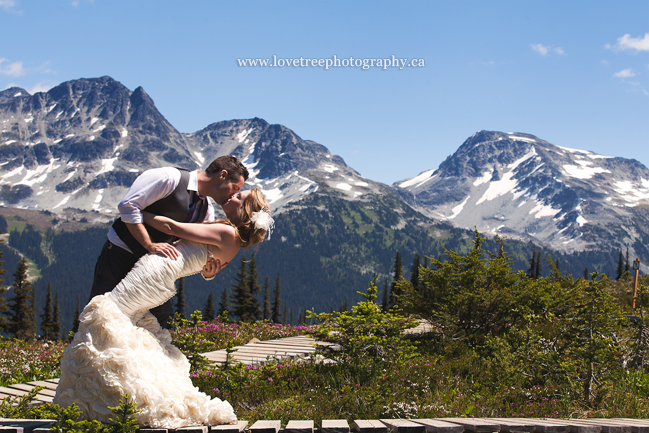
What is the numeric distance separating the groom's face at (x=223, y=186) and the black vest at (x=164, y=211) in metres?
0.26

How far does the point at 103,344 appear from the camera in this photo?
4.17 m

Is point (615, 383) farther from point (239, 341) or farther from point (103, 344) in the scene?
point (239, 341)

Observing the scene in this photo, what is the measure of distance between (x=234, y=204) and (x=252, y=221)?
29 cm

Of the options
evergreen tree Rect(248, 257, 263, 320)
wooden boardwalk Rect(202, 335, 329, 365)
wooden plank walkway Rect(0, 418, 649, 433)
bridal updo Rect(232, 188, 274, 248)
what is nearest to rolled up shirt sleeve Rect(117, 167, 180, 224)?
bridal updo Rect(232, 188, 274, 248)

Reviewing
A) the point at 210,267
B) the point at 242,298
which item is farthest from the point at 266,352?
the point at 242,298

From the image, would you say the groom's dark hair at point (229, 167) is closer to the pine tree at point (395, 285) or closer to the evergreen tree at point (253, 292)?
the pine tree at point (395, 285)

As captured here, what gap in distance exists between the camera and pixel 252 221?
187 inches

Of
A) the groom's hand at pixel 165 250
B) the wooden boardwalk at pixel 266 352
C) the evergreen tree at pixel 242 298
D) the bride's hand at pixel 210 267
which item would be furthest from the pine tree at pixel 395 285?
the evergreen tree at pixel 242 298

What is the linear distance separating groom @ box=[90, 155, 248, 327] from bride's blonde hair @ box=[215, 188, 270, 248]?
0.63 ft

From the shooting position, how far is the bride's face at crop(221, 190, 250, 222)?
486cm

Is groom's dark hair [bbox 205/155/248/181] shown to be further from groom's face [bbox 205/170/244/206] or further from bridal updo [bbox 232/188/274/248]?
bridal updo [bbox 232/188/274/248]

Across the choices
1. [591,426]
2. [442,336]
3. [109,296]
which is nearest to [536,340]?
[442,336]

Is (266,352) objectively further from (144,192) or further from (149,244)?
(144,192)

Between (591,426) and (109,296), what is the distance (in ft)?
14.7
